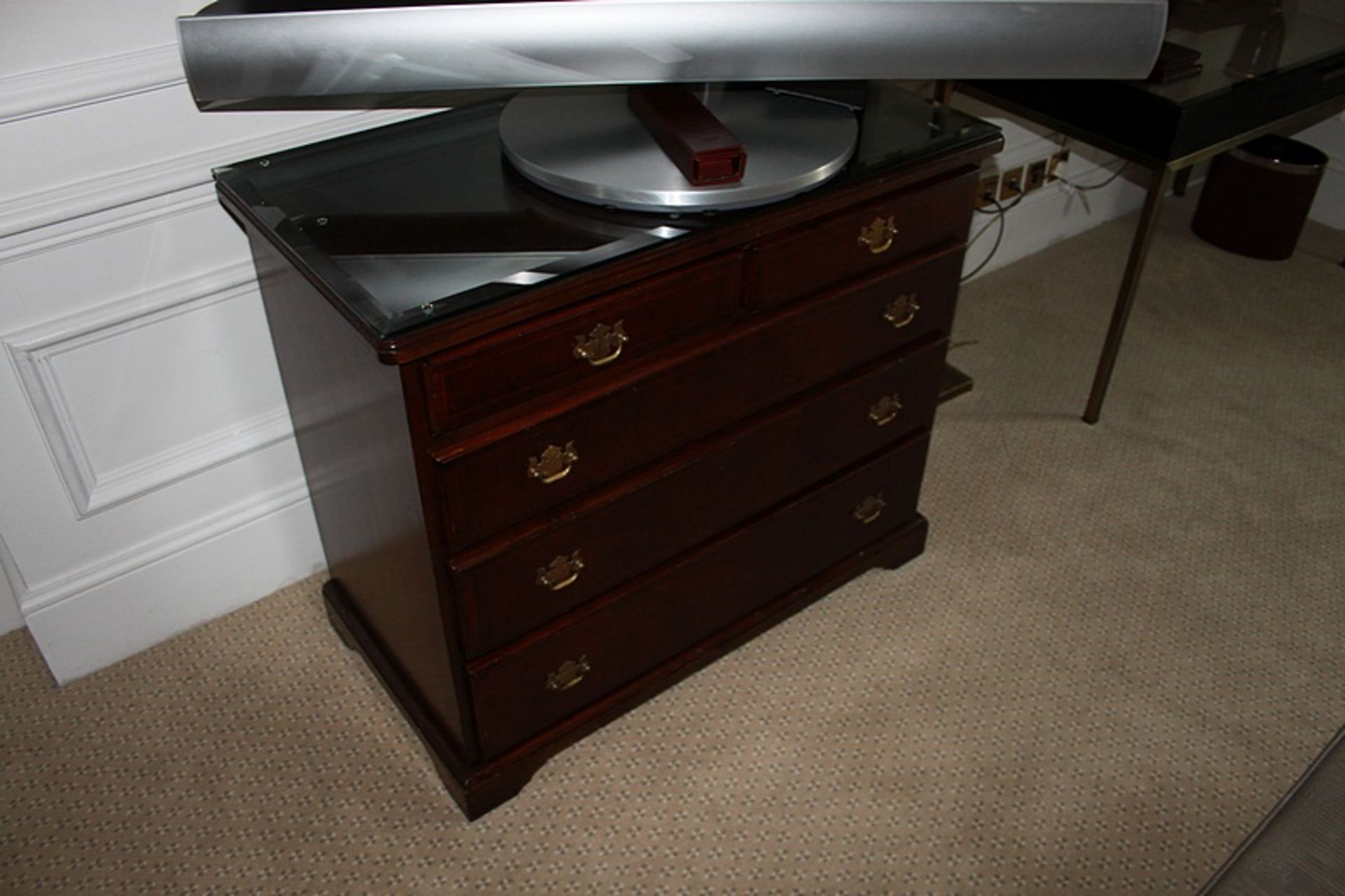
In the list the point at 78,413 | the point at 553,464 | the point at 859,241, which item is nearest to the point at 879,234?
the point at 859,241

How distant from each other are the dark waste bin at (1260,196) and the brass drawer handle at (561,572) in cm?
212

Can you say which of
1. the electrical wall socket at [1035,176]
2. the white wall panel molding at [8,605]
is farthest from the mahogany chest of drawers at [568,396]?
the electrical wall socket at [1035,176]

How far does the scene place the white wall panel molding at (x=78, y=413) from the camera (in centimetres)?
146

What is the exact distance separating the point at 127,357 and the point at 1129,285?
179 cm

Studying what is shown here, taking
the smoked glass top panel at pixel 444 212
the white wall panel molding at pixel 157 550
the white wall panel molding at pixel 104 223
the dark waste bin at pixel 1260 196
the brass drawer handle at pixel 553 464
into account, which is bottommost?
the white wall panel molding at pixel 157 550

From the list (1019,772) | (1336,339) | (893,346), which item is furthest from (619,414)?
(1336,339)

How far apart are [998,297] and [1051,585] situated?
0.98m

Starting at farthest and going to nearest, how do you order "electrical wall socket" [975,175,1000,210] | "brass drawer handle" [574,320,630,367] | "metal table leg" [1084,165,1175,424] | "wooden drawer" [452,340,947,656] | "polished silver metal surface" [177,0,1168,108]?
"electrical wall socket" [975,175,1000,210], "metal table leg" [1084,165,1175,424], "wooden drawer" [452,340,947,656], "brass drawer handle" [574,320,630,367], "polished silver metal surface" [177,0,1168,108]

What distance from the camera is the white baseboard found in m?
1.67

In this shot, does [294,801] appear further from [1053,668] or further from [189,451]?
[1053,668]

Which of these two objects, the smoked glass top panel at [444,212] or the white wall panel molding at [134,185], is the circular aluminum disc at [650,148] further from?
the white wall panel molding at [134,185]

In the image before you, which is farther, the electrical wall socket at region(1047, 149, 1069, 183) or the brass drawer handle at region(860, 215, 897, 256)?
the electrical wall socket at region(1047, 149, 1069, 183)

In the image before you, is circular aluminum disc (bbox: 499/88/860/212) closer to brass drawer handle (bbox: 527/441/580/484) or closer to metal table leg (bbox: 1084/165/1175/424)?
brass drawer handle (bbox: 527/441/580/484)

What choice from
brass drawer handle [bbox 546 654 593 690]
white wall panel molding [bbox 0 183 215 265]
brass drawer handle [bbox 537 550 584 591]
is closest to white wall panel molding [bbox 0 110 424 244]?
white wall panel molding [bbox 0 183 215 265]
